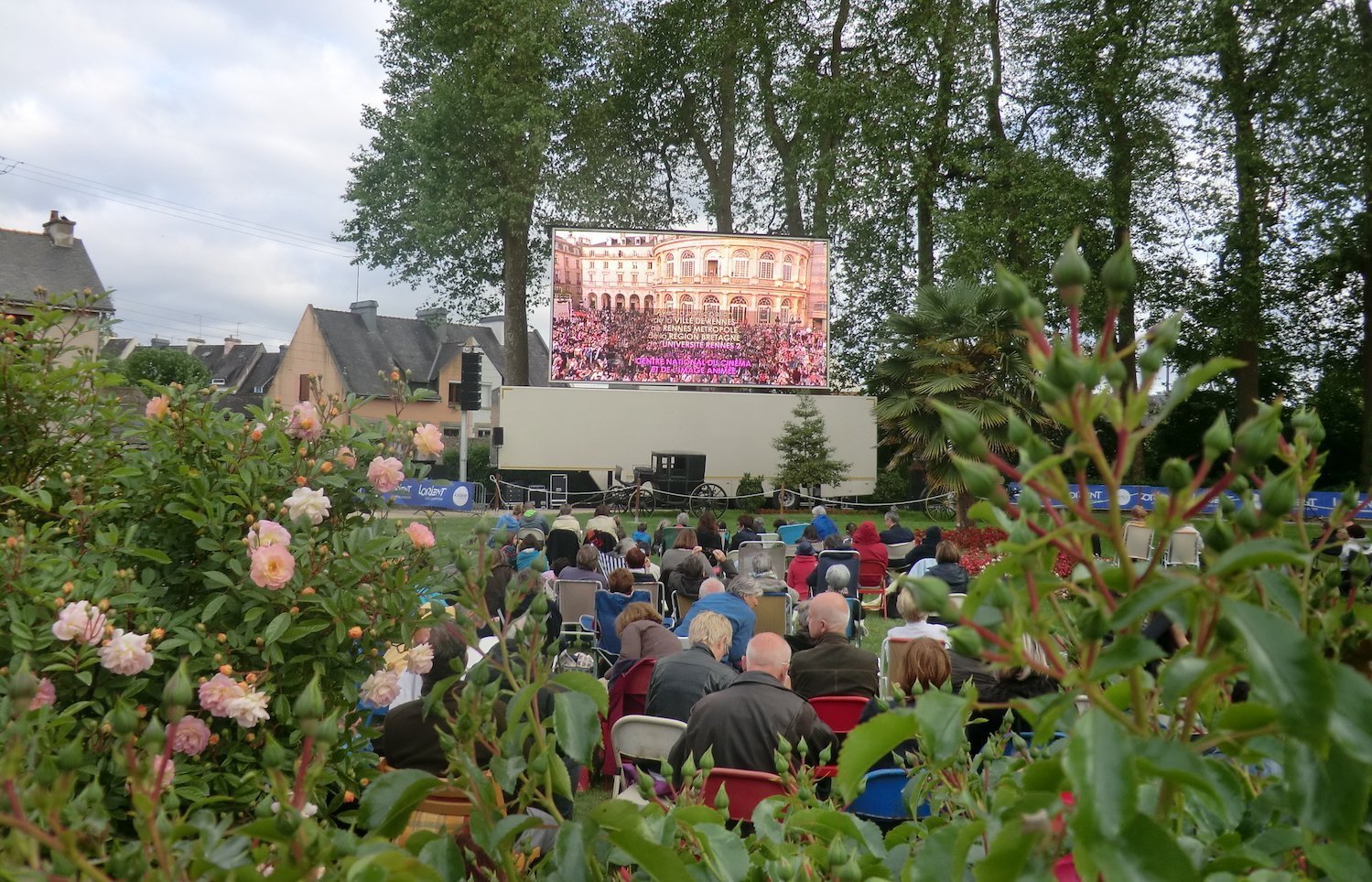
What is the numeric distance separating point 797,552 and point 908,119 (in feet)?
51.5

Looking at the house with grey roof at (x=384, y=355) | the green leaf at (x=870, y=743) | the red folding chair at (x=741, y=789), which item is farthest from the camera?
the house with grey roof at (x=384, y=355)

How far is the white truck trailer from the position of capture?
27922 millimetres

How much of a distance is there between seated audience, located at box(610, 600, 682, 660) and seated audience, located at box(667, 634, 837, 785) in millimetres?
1961

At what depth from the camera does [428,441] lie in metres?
3.12

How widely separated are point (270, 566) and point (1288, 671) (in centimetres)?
228

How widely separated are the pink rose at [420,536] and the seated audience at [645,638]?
3.34 metres

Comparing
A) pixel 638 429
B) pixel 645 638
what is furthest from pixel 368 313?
pixel 645 638

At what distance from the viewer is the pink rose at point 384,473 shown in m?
2.96

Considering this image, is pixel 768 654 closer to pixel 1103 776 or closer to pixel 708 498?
pixel 1103 776

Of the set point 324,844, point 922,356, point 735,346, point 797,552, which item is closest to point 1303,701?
point 324,844

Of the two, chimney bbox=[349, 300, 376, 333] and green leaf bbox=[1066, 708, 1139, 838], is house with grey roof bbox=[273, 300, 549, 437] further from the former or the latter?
green leaf bbox=[1066, 708, 1139, 838]

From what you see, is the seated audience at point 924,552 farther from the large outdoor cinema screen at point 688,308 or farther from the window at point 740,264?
the window at point 740,264

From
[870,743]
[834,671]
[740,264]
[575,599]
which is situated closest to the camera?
[870,743]

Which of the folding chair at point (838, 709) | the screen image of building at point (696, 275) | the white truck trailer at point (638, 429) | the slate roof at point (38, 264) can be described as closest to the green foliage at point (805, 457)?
the white truck trailer at point (638, 429)
